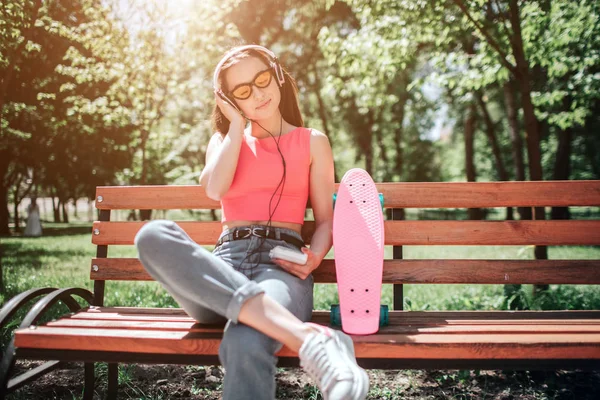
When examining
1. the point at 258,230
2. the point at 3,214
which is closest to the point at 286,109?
the point at 258,230

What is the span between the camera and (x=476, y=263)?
2619 mm

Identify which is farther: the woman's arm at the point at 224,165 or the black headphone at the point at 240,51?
the black headphone at the point at 240,51

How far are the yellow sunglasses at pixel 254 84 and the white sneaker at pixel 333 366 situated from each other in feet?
4.17

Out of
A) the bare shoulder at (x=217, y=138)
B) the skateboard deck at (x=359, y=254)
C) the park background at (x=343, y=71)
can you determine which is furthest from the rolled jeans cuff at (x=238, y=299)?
the park background at (x=343, y=71)

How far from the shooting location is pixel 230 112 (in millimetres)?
2434

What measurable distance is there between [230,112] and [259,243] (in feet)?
2.30

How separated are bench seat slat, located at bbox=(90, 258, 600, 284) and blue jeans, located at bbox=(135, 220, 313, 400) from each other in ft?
2.51

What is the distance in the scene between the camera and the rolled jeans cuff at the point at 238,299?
177 cm

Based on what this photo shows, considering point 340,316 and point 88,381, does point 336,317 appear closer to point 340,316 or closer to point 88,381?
point 340,316

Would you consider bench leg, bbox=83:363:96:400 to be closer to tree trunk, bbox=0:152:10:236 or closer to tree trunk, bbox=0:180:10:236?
tree trunk, bbox=0:152:10:236

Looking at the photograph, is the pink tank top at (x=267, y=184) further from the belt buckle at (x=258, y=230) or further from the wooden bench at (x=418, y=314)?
the wooden bench at (x=418, y=314)

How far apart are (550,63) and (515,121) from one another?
4.30 meters

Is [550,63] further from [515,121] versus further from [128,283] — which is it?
[128,283]

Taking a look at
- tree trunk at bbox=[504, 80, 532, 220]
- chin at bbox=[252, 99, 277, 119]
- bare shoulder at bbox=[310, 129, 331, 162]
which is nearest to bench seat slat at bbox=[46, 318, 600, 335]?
bare shoulder at bbox=[310, 129, 331, 162]
